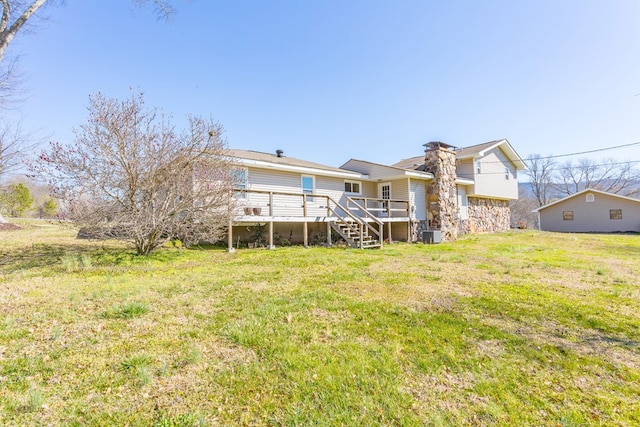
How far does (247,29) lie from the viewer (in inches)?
497

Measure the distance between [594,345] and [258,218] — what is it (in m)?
9.07

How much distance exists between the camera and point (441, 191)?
16.3m

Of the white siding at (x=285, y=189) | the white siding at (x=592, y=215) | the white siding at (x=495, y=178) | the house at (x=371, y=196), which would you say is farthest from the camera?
the white siding at (x=592, y=215)

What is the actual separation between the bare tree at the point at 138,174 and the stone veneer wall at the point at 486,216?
55.4 ft

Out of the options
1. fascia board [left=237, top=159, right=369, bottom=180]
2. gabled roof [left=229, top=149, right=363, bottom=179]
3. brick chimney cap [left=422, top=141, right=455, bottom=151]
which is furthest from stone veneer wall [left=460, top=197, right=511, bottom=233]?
gabled roof [left=229, top=149, right=363, bottom=179]

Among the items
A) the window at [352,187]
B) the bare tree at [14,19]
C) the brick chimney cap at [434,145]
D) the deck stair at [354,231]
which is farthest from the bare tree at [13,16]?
the brick chimney cap at [434,145]

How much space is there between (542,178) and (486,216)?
33114 mm

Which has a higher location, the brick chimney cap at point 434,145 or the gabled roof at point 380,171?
the brick chimney cap at point 434,145

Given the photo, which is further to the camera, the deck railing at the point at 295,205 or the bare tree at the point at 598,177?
the bare tree at the point at 598,177

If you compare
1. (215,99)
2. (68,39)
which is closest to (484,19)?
(215,99)

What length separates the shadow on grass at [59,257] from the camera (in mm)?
7621

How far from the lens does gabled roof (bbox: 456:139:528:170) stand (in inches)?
778

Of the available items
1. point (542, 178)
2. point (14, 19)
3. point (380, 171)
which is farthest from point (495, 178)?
point (542, 178)

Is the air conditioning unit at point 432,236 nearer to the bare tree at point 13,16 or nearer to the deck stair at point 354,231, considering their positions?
the deck stair at point 354,231
